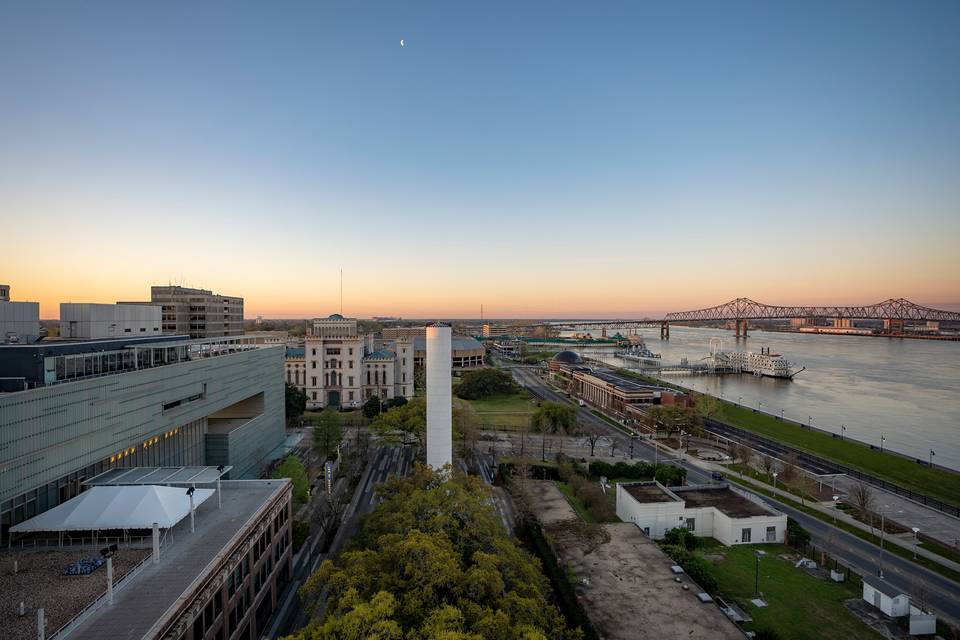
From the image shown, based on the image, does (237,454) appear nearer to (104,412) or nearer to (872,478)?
(104,412)

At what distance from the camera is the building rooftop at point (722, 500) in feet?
114

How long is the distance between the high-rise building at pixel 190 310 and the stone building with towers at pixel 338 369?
23.4 m

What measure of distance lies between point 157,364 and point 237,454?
1108 cm

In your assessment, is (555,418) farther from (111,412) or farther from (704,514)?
(111,412)

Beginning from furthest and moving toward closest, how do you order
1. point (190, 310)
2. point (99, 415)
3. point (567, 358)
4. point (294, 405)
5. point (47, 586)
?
point (567, 358), point (190, 310), point (294, 405), point (99, 415), point (47, 586)

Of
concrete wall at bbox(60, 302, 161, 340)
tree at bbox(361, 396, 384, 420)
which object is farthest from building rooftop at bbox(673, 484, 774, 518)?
concrete wall at bbox(60, 302, 161, 340)

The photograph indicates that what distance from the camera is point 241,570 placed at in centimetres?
2228

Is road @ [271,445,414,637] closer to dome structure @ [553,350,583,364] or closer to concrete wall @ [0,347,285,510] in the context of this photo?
concrete wall @ [0,347,285,510]

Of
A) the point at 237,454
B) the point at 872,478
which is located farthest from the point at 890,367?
the point at 237,454

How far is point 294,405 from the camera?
67625mm

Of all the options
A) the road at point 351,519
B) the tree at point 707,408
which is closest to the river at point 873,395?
the tree at point 707,408

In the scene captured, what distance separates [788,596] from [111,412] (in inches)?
1527

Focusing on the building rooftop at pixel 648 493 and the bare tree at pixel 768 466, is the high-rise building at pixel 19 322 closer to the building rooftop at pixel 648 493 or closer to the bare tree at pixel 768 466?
the building rooftop at pixel 648 493

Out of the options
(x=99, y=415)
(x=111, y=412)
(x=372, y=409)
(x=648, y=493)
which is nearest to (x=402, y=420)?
(x=372, y=409)
